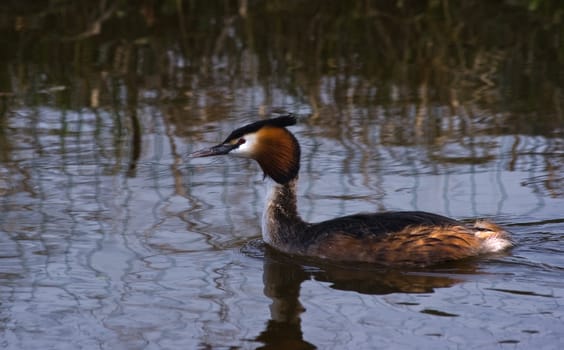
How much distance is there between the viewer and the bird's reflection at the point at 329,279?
606cm

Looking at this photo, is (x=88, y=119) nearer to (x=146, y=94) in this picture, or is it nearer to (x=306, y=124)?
(x=146, y=94)

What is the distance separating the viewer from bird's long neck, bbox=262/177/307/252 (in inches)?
285

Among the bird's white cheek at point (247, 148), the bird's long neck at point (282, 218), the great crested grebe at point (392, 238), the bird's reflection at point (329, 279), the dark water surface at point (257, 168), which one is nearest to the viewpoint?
the dark water surface at point (257, 168)

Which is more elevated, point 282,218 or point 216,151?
point 216,151

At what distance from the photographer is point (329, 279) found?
6621 mm

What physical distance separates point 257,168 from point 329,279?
226cm

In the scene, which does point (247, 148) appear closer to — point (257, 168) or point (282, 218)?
point (282, 218)

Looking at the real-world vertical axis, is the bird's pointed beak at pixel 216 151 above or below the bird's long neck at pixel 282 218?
above

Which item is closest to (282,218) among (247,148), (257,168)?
(247,148)

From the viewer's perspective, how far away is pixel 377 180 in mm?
8219

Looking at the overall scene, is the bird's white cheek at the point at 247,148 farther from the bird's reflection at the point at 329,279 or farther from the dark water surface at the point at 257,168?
the bird's reflection at the point at 329,279

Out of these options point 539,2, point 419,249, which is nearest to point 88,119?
point 419,249

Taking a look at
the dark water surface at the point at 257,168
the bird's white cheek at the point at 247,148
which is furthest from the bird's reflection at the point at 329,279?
the bird's white cheek at the point at 247,148

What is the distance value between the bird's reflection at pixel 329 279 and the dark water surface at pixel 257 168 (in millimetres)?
19
